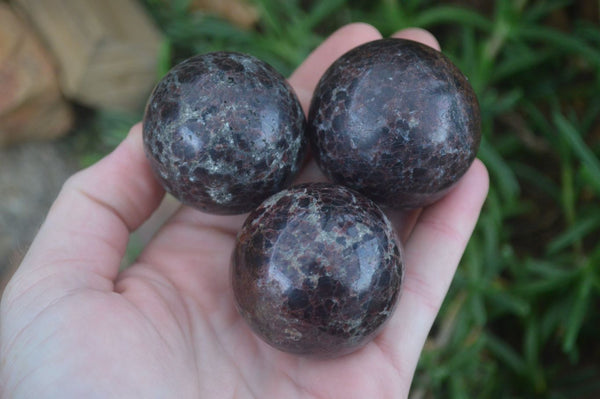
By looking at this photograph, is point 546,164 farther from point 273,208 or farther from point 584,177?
point 273,208

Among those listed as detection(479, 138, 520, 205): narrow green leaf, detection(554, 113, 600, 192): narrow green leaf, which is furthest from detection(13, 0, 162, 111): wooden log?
detection(554, 113, 600, 192): narrow green leaf

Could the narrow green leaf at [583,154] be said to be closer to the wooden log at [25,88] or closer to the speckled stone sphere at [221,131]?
the speckled stone sphere at [221,131]

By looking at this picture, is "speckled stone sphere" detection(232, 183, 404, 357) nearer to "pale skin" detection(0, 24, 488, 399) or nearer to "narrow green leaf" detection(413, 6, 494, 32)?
"pale skin" detection(0, 24, 488, 399)

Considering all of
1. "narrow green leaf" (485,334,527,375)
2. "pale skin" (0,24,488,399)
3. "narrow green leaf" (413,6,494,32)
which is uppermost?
"narrow green leaf" (413,6,494,32)

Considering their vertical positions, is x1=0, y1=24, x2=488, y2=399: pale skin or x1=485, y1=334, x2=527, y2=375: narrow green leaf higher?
x1=0, y1=24, x2=488, y2=399: pale skin

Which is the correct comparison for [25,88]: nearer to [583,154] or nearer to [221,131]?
[221,131]

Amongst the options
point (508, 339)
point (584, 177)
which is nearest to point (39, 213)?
point (508, 339)

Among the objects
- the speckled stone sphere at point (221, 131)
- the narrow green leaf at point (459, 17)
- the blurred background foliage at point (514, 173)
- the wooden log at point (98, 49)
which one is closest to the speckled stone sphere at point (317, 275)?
the speckled stone sphere at point (221, 131)
